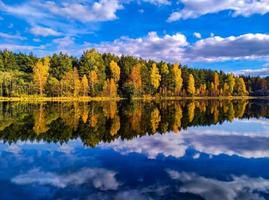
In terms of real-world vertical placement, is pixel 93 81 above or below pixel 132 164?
above

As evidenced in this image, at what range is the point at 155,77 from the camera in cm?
12131

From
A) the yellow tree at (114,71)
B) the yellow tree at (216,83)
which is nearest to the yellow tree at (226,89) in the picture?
the yellow tree at (216,83)

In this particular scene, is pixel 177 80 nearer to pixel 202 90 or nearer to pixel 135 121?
pixel 202 90

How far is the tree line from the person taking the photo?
9562 cm

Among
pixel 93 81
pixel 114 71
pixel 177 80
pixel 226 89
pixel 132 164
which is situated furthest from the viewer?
pixel 226 89

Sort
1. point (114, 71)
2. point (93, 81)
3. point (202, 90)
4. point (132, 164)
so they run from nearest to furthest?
point (132, 164) < point (93, 81) < point (114, 71) < point (202, 90)

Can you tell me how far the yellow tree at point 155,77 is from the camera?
120 m

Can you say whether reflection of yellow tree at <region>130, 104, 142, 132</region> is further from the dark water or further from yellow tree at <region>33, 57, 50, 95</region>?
yellow tree at <region>33, 57, 50, 95</region>

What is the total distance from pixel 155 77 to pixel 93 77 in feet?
86.1

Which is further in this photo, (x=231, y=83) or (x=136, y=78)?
(x=231, y=83)

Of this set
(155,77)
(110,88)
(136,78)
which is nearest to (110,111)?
(110,88)

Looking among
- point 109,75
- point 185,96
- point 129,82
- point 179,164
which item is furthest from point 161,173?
point 185,96

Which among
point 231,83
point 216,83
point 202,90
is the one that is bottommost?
point 202,90

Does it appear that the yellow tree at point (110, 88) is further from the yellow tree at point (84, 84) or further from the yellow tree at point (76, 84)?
the yellow tree at point (76, 84)
